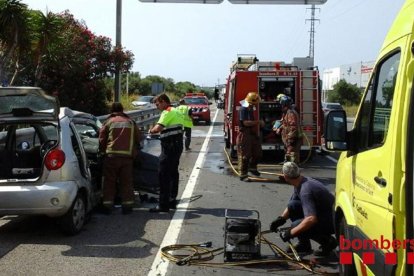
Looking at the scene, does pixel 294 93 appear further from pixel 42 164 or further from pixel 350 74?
pixel 350 74

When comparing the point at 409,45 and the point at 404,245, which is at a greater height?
the point at 409,45

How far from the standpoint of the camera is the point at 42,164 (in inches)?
265

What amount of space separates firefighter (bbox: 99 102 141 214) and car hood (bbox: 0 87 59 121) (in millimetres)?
1131

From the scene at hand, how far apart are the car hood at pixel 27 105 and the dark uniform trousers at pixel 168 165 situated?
6.62ft

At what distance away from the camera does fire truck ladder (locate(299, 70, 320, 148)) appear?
47.2 feet

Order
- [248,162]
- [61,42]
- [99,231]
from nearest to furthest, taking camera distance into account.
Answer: [99,231] < [248,162] < [61,42]

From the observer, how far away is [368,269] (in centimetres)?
362

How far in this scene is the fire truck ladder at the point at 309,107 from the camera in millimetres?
14383

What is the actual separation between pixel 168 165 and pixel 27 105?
230 centimetres

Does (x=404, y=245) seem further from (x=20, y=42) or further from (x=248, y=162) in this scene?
(x=20, y=42)

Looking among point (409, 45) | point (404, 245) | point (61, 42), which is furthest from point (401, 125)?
point (61, 42)

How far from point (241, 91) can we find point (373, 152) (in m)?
10.9

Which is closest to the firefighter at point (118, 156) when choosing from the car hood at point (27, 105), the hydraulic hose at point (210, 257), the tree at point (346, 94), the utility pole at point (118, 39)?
the car hood at point (27, 105)

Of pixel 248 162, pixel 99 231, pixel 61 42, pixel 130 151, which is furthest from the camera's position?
pixel 61 42
